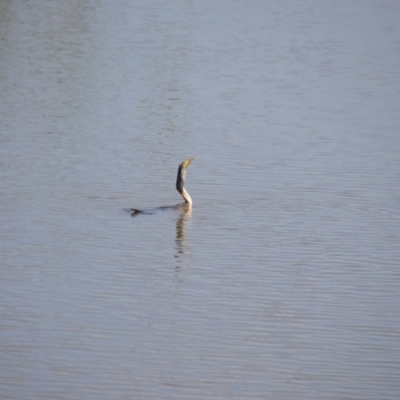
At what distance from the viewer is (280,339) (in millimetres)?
10086

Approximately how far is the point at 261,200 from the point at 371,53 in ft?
52.4

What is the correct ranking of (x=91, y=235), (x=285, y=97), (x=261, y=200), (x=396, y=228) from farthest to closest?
(x=285, y=97) < (x=261, y=200) < (x=396, y=228) < (x=91, y=235)

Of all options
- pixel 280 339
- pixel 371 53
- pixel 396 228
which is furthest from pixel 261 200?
pixel 371 53

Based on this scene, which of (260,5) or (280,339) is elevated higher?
(260,5)

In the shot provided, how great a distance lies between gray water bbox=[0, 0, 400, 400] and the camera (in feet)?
31.0

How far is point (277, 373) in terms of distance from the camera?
30.6 feet

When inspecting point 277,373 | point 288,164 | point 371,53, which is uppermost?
point 371,53

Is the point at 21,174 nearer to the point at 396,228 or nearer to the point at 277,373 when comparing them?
the point at 396,228

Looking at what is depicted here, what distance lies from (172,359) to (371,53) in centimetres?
2205

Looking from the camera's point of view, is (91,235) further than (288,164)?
No

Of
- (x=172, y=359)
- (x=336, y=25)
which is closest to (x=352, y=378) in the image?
(x=172, y=359)

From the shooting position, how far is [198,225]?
14141 mm

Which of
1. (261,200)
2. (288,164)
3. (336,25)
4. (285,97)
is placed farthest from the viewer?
(336,25)

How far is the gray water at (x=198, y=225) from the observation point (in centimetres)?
945
